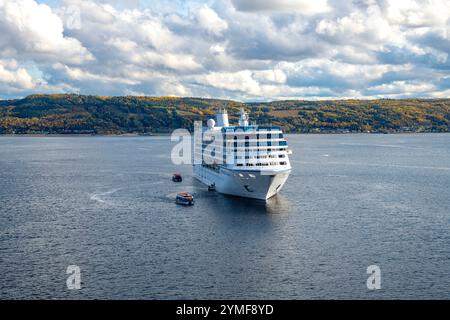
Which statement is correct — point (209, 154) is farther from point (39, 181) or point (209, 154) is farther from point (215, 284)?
point (215, 284)

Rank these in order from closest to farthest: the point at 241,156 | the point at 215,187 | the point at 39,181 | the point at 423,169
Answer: the point at 241,156 → the point at 215,187 → the point at 39,181 → the point at 423,169

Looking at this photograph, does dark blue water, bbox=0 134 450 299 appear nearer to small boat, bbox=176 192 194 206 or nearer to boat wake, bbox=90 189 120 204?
boat wake, bbox=90 189 120 204

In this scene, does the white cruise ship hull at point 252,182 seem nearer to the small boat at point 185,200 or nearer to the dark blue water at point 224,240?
the dark blue water at point 224,240

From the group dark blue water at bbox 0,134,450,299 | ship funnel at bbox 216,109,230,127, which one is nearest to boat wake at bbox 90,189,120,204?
dark blue water at bbox 0,134,450,299

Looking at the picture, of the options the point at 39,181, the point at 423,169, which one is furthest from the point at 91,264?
the point at 423,169
